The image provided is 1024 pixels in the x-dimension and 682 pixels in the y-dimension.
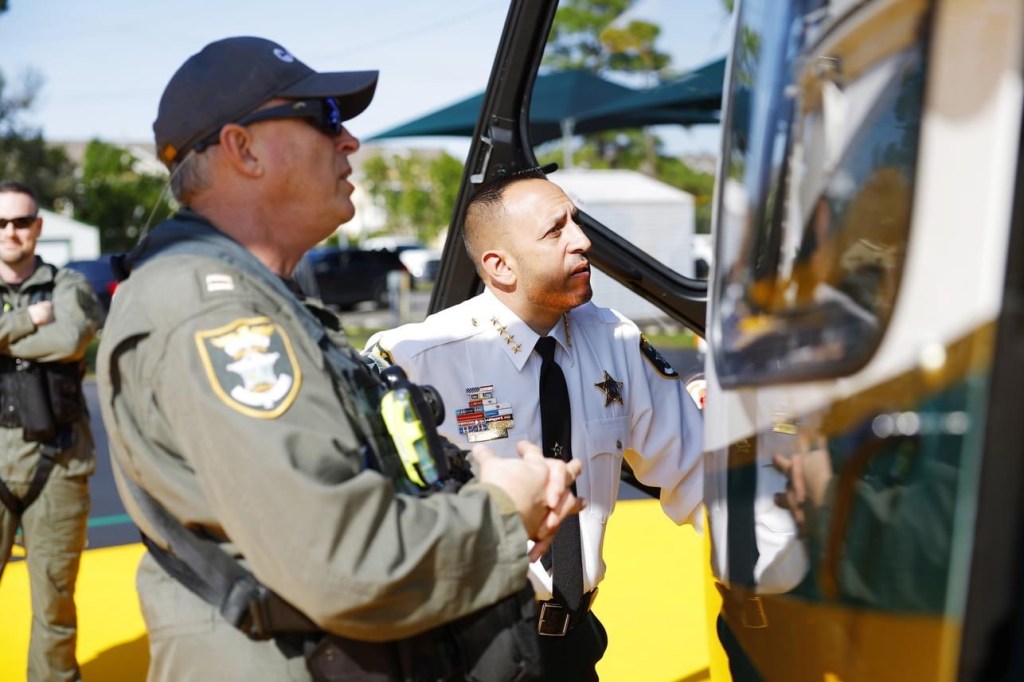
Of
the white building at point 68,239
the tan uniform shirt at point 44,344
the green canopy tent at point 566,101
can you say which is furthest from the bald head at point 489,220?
the white building at point 68,239

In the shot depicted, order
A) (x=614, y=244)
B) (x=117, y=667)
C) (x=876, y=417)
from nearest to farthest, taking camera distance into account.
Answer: (x=876, y=417)
(x=614, y=244)
(x=117, y=667)

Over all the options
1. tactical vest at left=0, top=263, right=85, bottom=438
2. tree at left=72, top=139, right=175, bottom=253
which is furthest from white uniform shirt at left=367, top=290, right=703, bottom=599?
tree at left=72, top=139, right=175, bottom=253

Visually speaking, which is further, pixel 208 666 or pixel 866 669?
pixel 208 666

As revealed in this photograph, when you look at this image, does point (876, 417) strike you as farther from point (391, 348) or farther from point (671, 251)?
point (671, 251)

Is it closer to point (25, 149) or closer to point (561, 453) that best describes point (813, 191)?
point (561, 453)

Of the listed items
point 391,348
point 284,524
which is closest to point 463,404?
point 391,348

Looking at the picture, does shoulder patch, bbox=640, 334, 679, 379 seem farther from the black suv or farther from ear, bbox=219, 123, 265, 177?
the black suv

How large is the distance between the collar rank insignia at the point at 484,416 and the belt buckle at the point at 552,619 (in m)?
0.41

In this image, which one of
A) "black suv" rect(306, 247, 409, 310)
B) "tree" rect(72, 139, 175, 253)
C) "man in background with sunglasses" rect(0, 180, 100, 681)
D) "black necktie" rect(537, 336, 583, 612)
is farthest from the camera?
"tree" rect(72, 139, 175, 253)

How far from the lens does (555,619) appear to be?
8.08ft

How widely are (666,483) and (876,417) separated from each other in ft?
4.62

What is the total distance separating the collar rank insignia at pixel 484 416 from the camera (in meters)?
2.52

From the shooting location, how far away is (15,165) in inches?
1193

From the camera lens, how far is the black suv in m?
23.3
